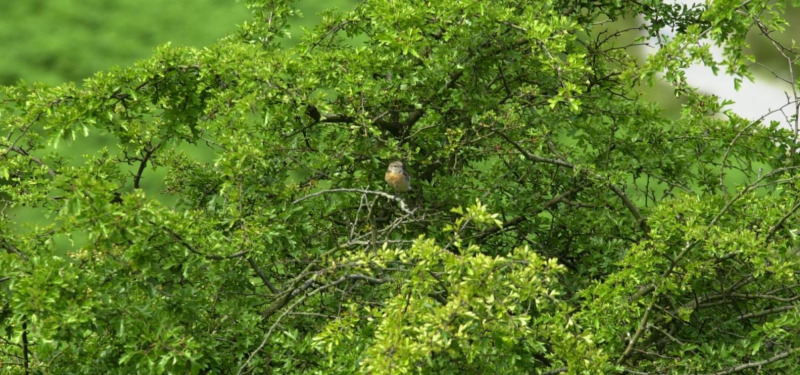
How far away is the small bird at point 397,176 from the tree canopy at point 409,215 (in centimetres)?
7

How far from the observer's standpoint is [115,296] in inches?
167

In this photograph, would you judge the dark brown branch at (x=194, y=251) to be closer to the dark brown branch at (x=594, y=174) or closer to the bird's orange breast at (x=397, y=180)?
the bird's orange breast at (x=397, y=180)

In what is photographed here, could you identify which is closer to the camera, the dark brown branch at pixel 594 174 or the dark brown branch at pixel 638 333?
the dark brown branch at pixel 638 333

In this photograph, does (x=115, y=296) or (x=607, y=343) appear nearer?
(x=115, y=296)

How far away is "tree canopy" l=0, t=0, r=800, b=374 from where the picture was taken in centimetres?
404

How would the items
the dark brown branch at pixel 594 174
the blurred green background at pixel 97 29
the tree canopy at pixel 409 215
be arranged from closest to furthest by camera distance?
the tree canopy at pixel 409 215 < the dark brown branch at pixel 594 174 < the blurred green background at pixel 97 29

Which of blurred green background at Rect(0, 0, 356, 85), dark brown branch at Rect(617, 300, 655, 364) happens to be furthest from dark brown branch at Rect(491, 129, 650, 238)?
blurred green background at Rect(0, 0, 356, 85)

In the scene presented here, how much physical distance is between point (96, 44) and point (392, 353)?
45.6 feet

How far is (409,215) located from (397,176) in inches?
19.4

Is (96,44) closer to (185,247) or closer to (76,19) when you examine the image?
(76,19)

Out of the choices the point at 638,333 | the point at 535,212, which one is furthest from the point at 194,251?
the point at 535,212

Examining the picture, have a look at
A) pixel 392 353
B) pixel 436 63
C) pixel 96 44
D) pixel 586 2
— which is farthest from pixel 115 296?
pixel 96 44

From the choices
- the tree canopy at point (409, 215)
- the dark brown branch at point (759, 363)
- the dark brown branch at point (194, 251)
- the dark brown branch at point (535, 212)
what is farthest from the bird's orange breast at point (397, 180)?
the dark brown branch at point (759, 363)

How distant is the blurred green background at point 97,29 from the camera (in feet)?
51.5
